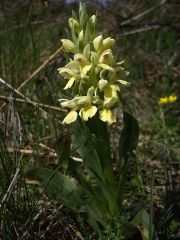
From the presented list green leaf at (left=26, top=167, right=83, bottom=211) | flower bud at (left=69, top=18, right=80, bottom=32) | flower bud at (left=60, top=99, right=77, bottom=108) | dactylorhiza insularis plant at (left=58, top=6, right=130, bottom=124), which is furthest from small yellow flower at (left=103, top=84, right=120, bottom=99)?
green leaf at (left=26, top=167, right=83, bottom=211)

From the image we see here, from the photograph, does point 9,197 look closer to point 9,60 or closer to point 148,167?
point 148,167

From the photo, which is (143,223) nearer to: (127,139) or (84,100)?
(127,139)

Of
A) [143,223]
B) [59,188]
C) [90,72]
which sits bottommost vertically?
[143,223]

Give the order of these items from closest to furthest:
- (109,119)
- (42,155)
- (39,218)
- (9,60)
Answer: (109,119)
(39,218)
(42,155)
(9,60)

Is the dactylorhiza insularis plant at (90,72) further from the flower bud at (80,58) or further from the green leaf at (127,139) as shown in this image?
the green leaf at (127,139)

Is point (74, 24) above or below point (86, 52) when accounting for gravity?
above

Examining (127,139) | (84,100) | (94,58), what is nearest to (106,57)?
(94,58)

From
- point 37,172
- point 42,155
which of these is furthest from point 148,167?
point 37,172

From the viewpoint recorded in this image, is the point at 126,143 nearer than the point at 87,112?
No

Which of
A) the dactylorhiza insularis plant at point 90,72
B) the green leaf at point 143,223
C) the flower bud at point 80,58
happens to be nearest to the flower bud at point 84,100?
the dactylorhiza insularis plant at point 90,72
